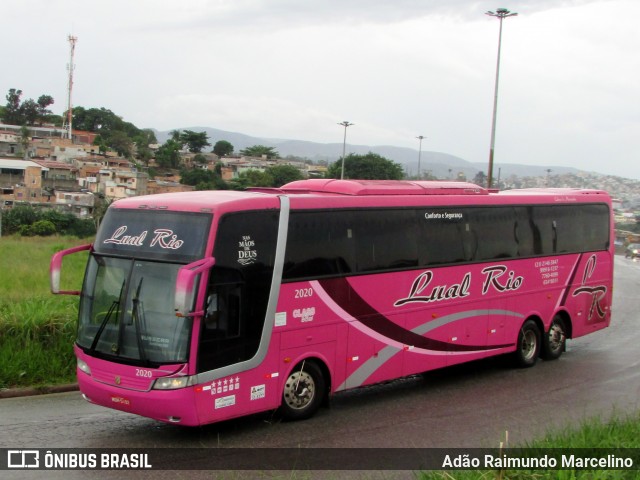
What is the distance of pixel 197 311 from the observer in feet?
28.3

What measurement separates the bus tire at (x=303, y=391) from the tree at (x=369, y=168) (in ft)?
61.7

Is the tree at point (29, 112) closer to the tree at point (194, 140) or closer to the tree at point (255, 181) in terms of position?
the tree at point (194, 140)

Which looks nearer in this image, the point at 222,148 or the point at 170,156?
the point at 170,156

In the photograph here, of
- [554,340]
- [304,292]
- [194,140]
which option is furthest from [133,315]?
[194,140]

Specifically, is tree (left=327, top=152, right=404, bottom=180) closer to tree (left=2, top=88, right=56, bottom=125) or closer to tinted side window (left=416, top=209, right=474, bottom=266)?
tinted side window (left=416, top=209, right=474, bottom=266)

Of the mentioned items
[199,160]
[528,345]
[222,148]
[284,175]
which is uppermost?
[222,148]

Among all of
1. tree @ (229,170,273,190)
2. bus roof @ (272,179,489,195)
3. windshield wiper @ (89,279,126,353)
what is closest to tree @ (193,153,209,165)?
tree @ (229,170,273,190)

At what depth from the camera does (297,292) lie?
32.8 feet

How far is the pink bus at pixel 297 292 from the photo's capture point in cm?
876

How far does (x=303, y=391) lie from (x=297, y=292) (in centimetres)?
131

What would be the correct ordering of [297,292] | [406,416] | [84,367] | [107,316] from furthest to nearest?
[406,416], [297,292], [84,367], [107,316]

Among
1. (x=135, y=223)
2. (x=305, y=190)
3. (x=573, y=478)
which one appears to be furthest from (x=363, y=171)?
(x=573, y=478)

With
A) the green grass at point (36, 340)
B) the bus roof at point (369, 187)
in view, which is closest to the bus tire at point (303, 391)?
the bus roof at point (369, 187)

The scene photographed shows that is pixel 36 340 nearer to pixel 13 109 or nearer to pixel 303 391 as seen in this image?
pixel 303 391
